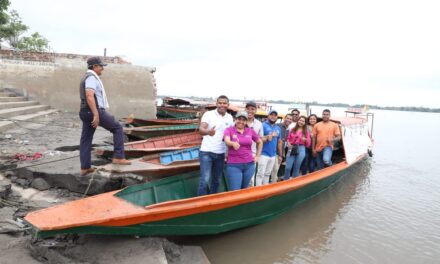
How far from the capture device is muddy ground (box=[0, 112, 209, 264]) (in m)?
3.04

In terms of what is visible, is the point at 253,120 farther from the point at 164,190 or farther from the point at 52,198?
the point at 52,198

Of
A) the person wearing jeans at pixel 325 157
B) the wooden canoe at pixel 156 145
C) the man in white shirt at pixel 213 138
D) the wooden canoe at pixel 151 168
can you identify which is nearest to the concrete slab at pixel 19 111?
the wooden canoe at pixel 156 145

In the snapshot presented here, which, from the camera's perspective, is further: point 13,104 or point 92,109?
point 13,104

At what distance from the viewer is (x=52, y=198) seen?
4367mm

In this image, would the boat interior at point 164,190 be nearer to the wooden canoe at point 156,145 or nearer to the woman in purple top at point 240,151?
the woman in purple top at point 240,151

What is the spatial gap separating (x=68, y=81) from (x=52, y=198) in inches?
360

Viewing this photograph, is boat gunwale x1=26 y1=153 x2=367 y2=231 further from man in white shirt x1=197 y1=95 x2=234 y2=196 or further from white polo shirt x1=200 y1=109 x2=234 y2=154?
white polo shirt x1=200 y1=109 x2=234 y2=154

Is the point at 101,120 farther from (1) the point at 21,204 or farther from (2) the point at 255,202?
(2) the point at 255,202

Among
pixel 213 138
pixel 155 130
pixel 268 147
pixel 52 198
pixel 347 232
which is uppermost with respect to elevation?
pixel 213 138

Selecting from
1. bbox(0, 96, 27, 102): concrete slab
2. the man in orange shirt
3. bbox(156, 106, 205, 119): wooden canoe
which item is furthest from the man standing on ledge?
bbox(156, 106, 205, 119): wooden canoe

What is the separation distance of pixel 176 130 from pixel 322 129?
4.73 meters

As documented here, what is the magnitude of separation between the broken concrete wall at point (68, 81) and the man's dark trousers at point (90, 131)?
855cm

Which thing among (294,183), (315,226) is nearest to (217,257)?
(294,183)

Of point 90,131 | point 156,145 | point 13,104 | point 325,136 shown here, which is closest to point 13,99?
point 13,104
